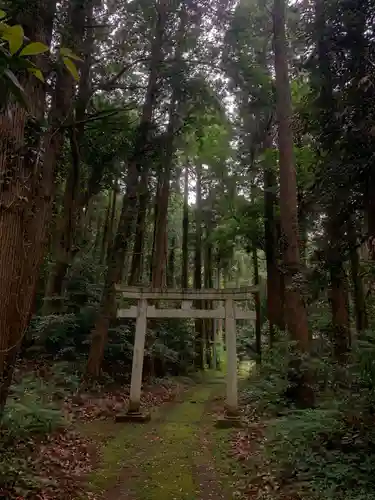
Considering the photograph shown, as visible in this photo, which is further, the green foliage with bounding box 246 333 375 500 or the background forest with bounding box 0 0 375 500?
the green foliage with bounding box 246 333 375 500

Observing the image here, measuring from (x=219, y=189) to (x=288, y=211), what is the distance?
1092 centimetres

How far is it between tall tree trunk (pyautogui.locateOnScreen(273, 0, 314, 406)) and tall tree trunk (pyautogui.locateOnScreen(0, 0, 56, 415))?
18.5 feet

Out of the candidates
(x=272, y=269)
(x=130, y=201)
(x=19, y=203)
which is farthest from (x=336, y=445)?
(x=272, y=269)

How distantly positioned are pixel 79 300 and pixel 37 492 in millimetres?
9581

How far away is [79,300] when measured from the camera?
46.0 feet

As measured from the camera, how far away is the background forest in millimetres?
3697

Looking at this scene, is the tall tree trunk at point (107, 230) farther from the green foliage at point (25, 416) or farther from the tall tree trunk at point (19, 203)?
the tall tree trunk at point (19, 203)

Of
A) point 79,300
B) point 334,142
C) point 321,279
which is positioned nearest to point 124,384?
point 79,300

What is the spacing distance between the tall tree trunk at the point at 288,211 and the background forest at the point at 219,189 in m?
0.03

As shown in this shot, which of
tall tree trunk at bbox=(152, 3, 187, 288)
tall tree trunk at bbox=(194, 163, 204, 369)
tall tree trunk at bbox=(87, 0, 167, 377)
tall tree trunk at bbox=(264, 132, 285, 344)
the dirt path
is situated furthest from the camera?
tall tree trunk at bbox=(194, 163, 204, 369)

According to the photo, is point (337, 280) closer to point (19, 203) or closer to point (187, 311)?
point (187, 311)

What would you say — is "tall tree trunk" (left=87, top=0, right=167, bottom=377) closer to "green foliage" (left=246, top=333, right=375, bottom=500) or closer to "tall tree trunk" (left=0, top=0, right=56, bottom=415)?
"green foliage" (left=246, top=333, right=375, bottom=500)

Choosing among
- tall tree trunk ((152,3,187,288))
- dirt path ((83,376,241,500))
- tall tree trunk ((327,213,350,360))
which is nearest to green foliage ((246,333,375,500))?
dirt path ((83,376,241,500))

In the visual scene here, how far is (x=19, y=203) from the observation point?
3.29 metres
